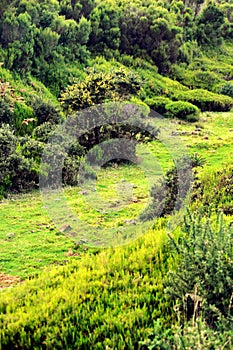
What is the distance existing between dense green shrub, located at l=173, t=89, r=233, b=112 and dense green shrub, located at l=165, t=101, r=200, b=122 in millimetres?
1712

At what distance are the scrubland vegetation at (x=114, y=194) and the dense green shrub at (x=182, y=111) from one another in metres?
0.04

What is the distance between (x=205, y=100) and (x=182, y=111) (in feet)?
7.24

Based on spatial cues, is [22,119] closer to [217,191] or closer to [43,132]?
[43,132]

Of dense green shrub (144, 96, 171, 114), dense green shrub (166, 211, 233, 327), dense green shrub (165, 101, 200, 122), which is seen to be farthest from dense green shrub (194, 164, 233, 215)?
dense green shrub (144, 96, 171, 114)

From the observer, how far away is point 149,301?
4.45 meters

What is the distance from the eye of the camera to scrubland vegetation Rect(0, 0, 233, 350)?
4133 mm

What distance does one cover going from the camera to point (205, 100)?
18031mm

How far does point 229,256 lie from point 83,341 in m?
1.56

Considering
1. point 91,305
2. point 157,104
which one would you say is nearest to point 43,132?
point 157,104

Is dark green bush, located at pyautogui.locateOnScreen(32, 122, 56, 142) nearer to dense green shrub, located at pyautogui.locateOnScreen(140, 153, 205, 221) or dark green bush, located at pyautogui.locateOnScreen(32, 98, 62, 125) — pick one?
dark green bush, located at pyautogui.locateOnScreen(32, 98, 62, 125)

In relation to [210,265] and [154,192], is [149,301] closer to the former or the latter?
[210,265]

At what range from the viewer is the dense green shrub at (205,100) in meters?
18.0

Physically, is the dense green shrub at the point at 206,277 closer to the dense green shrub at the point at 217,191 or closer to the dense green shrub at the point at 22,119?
the dense green shrub at the point at 217,191

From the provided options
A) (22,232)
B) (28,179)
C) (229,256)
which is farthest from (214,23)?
(229,256)
